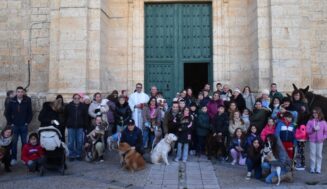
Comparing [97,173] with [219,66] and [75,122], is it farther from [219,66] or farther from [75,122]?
[219,66]

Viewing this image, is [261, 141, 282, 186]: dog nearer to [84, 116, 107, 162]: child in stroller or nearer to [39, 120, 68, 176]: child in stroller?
[84, 116, 107, 162]: child in stroller

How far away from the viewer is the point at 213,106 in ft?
31.4

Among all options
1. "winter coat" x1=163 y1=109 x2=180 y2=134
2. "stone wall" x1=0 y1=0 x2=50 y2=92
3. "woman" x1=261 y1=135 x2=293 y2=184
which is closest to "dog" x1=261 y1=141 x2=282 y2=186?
"woman" x1=261 y1=135 x2=293 y2=184

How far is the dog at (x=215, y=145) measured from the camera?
9.05m

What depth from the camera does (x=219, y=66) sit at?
42.6 ft

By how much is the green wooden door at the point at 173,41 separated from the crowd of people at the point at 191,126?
304 centimetres

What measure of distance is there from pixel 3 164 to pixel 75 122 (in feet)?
6.18

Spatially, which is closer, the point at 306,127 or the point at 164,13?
the point at 306,127

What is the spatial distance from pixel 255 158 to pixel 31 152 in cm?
471

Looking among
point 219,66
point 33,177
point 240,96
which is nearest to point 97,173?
point 33,177

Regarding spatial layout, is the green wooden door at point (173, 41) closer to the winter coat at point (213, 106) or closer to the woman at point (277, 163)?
the winter coat at point (213, 106)

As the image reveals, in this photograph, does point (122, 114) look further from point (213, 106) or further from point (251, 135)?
point (251, 135)

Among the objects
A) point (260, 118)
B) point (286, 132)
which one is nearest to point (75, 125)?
point (260, 118)

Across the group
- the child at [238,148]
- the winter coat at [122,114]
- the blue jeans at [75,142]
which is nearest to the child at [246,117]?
the child at [238,148]
